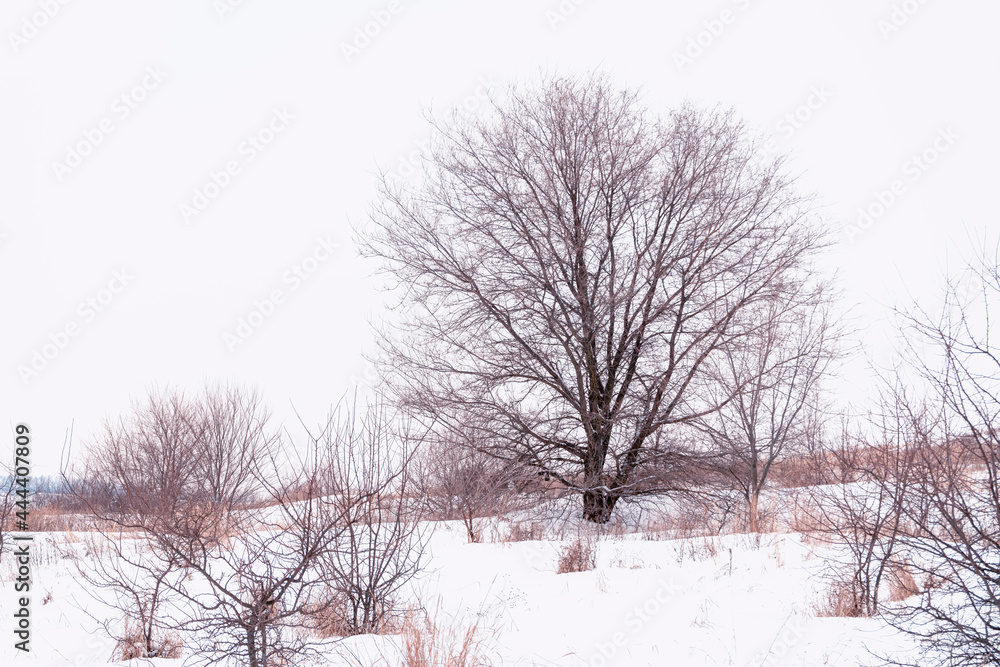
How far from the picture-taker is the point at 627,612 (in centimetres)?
620

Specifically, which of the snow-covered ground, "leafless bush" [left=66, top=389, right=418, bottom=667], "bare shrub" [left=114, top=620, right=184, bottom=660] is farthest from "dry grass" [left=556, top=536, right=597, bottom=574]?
"bare shrub" [left=114, top=620, right=184, bottom=660]

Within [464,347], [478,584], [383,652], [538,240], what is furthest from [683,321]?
[383,652]

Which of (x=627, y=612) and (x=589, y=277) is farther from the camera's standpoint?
(x=589, y=277)

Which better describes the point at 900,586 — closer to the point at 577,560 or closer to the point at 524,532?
the point at 577,560

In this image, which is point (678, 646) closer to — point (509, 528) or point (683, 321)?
point (509, 528)

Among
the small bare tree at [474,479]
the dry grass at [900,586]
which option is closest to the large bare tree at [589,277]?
the small bare tree at [474,479]

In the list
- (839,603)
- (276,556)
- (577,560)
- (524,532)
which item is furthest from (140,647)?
(524,532)

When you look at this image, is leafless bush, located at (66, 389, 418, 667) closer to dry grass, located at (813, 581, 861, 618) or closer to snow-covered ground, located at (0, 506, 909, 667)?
snow-covered ground, located at (0, 506, 909, 667)

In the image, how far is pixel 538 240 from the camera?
1306cm

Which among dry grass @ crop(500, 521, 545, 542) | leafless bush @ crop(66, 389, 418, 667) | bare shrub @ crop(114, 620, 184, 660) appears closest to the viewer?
leafless bush @ crop(66, 389, 418, 667)

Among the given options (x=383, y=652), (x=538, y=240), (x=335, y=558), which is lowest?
(x=383, y=652)

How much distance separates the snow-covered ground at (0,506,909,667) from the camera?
527 centimetres

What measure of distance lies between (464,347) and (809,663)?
8.78 meters

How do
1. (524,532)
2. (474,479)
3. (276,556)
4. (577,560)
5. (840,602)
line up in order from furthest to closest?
(474,479) < (524,532) < (577,560) < (840,602) < (276,556)
